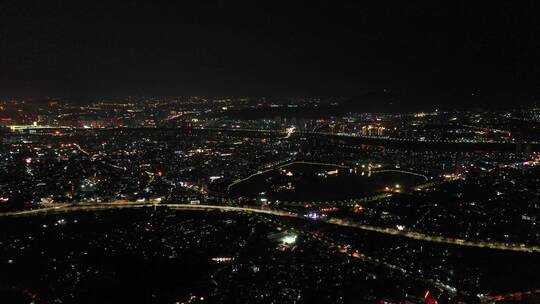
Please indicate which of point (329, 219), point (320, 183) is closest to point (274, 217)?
point (329, 219)

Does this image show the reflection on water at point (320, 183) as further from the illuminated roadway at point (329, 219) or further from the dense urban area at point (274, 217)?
the illuminated roadway at point (329, 219)

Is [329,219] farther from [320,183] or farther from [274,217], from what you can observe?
[320,183]

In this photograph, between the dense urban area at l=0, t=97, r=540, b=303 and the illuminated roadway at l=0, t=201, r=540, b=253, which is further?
the illuminated roadway at l=0, t=201, r=540, b=253

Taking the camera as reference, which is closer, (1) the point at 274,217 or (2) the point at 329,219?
(2) the point at 329,219

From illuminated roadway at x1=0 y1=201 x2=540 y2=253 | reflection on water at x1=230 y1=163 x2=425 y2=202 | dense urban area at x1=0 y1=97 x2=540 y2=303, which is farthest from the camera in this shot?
reflection on water at x1=230 y1=163 x2=425 y2=202

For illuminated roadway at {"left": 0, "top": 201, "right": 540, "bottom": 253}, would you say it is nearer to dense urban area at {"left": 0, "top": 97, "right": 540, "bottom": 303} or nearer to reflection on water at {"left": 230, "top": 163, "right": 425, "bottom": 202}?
dense urban area at {"left": 0, "top": 97, "right": 540, "bottom": 303}

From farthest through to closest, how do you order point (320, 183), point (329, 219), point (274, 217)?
point (320, 183) → point (274, 217) → point (329, 219)

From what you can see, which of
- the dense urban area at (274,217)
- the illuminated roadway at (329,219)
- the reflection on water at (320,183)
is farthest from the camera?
the reflection on water at (320,183)

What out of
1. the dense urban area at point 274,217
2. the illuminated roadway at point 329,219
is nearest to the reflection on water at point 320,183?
the dense urban area at point 274,217

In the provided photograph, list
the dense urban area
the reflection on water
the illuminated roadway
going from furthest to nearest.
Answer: the reflection on water
the illuminated roadway
the dense urban area

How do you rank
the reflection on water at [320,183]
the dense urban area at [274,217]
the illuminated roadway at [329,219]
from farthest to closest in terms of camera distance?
the reflection on water at [320,183]
the illuminated roadway at [329,219]
the dense urban area at [274,217]

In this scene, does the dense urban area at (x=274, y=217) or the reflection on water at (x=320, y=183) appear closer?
the dense urban area at (x=274, y=217)

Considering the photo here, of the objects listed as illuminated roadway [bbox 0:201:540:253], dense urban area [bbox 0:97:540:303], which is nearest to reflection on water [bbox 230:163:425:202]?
dense urban area [bbox 0:97:540:303]
